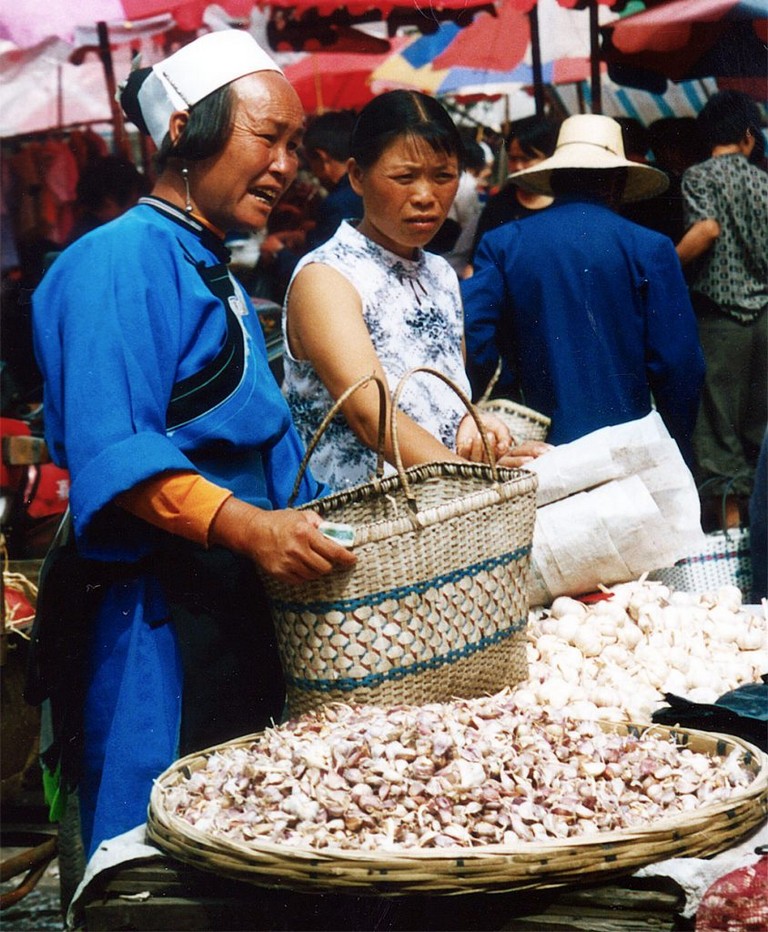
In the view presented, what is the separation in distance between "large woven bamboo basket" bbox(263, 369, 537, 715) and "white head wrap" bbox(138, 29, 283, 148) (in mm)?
561

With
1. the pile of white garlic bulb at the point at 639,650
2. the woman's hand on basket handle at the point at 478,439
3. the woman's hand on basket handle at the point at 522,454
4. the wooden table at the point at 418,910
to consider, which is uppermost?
the woman's hand on basket handle at the point at 478,439

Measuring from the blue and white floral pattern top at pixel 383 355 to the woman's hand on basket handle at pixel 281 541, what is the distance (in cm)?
70

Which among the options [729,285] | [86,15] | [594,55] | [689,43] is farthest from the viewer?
[689,43]

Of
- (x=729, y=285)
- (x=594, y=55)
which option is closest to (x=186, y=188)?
(x=729, y=285)

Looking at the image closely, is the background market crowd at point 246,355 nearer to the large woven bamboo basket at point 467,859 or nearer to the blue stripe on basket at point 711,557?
the blue stripe on basket at point 711,557

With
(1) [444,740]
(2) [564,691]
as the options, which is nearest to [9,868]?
(2) [564,691]

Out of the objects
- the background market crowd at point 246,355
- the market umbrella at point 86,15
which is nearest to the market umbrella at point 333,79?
the market umbrella at point 86,15

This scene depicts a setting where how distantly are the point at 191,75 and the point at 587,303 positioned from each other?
1.72 meters

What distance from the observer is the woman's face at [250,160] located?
2.00 m

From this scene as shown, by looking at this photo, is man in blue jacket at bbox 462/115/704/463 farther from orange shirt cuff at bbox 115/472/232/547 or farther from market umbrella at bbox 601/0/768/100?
orange shirt cuff at bbox 115/472/232/547

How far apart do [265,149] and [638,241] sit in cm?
171

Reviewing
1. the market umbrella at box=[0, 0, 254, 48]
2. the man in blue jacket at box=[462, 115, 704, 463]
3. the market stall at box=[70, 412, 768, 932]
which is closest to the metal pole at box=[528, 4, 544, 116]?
the market umbrella at box=[0, 0, 254, 48]

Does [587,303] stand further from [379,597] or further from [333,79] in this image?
[333,79]

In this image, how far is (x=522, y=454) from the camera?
8.67 feet
